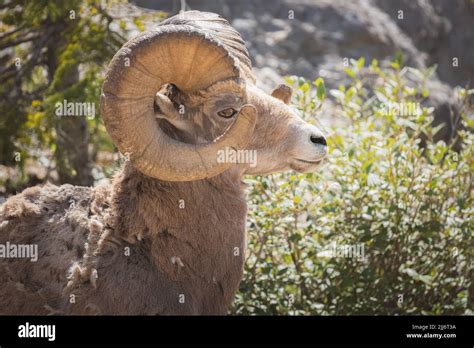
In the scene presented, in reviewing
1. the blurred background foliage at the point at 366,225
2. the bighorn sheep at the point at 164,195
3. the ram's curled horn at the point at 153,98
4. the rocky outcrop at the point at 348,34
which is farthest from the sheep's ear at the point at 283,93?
the rocky outcrop at the point at 348,34

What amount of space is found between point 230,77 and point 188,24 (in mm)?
642

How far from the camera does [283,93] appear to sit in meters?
7.80

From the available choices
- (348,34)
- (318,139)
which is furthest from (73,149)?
(348,34)

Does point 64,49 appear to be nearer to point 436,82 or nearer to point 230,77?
point 230,77

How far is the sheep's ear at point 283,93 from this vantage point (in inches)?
306

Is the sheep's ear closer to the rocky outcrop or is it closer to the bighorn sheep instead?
the bighorn sheep

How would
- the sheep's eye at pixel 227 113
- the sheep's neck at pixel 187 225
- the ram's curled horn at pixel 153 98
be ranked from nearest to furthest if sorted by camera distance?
the ram's curled horn at pixel 153 98 < the sheep's neck at pixel 187 225 < the sheep's eye at pixel 227 113

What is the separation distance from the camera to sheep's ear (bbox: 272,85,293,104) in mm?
7773

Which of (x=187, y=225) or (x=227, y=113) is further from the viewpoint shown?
(x=227, y=113)

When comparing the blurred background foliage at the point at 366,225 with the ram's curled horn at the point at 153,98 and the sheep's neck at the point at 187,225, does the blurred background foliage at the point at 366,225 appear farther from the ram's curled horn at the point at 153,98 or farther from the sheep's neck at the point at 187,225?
the ram's curled horn at the point at 153,98

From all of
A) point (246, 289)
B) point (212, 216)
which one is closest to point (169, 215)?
point (212, 216)

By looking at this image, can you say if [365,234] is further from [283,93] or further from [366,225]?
[283,93]

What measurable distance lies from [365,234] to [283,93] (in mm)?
2665

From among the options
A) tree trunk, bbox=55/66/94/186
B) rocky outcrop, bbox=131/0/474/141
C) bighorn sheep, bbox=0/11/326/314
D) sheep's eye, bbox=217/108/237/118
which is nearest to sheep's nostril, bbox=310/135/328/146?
bighorn sheep, bbox=0/11/326/314
